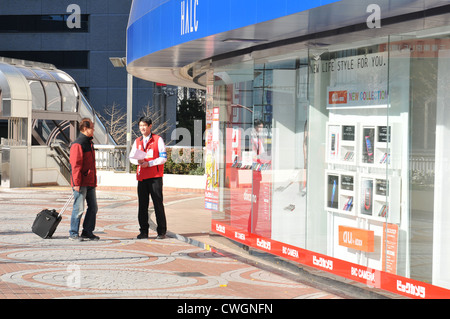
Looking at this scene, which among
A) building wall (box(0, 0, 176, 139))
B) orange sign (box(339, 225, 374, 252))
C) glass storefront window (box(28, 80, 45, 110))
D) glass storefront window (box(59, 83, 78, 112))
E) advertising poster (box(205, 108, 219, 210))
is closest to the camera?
orange sign (box(339, 225, 374, 252))

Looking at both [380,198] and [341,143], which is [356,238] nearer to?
[380,198]

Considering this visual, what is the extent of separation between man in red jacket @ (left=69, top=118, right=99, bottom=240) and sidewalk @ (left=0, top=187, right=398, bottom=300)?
0.30m

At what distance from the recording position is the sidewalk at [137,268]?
7703 millimetres

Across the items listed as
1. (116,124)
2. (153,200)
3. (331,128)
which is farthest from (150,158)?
(116,124)

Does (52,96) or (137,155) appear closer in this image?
(137,155)

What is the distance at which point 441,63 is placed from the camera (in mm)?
6953

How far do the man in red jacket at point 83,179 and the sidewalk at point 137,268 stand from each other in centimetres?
30

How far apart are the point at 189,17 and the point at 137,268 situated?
367 centimetres

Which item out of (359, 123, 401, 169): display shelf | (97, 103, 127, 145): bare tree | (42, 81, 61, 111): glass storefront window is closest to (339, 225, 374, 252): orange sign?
(359, 123, 401, 169): display shelf

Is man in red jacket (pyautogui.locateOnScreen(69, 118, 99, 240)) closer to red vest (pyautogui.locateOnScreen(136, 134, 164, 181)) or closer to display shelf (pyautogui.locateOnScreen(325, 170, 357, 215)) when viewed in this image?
red vest (pyautogui.locateOnScreen(136, 134, 164, 181))

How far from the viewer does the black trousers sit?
38.7ft

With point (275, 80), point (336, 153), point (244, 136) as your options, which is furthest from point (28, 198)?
point (336, 153)

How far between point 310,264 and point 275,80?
2606mm

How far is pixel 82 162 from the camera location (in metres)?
11.5
